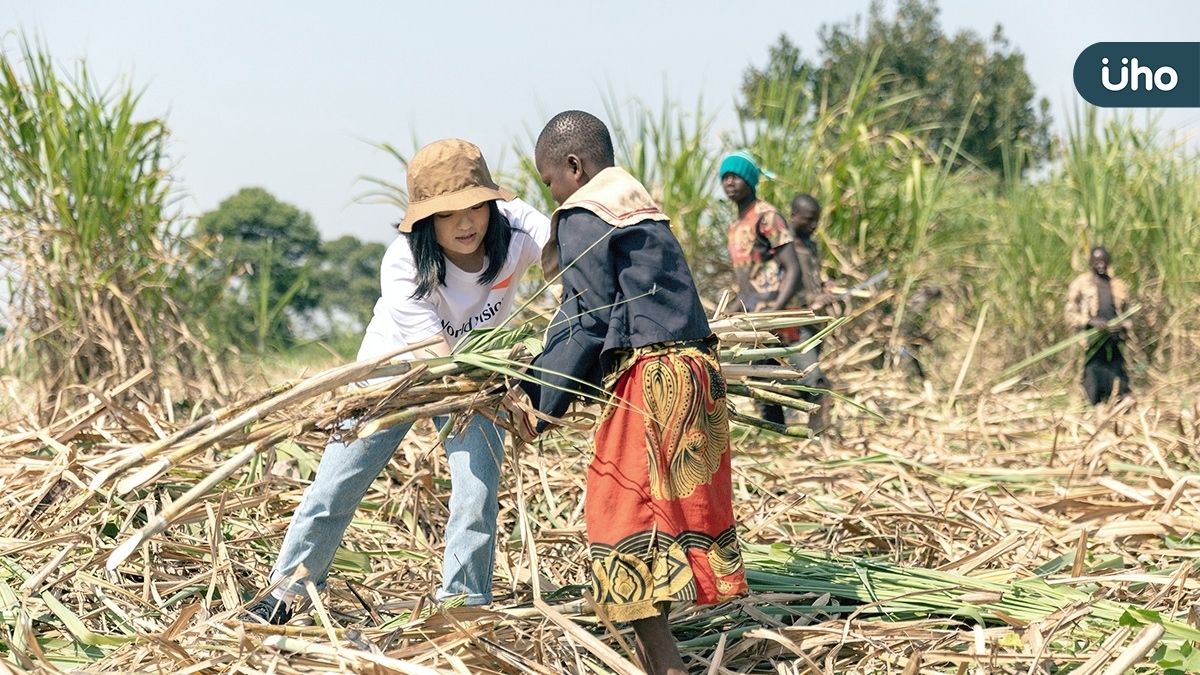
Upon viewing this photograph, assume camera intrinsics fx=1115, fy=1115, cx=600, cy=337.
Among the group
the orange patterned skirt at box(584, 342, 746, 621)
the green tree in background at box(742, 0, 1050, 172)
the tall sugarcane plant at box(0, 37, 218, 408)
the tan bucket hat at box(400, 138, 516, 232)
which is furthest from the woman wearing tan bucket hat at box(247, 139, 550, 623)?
the green tree in background at box(742, 0, 1050, 172)

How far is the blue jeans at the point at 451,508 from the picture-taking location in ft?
9.45

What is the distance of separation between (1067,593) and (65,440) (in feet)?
11.1

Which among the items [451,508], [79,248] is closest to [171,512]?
[451,508]

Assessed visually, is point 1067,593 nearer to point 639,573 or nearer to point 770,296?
point 639,573

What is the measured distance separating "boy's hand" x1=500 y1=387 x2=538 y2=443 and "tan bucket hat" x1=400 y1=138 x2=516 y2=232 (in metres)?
0.47

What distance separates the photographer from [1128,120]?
346 inches

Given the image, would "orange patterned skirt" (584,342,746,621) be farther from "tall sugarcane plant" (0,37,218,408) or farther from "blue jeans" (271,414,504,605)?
"tall sugarcane plant" (0,37,218,408)

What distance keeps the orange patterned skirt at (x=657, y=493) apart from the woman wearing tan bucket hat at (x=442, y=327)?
0.40 m

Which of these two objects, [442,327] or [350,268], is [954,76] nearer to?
[350,268]

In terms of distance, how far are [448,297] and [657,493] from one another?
833 millimetres

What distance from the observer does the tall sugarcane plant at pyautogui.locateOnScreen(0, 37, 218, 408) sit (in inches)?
216

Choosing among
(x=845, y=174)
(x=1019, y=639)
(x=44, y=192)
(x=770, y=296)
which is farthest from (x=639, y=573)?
(x=845, y=174)

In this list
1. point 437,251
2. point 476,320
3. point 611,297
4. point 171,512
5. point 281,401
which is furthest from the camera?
point 476,320

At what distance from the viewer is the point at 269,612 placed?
9.54 ft
